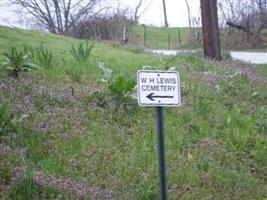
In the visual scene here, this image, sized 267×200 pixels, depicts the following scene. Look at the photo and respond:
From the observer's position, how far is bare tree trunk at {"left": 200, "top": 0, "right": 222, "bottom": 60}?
15.9 m

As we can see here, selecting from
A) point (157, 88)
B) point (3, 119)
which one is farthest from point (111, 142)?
point (157, 88)

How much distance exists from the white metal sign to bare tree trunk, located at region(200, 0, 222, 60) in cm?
1195

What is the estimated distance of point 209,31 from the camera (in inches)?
643

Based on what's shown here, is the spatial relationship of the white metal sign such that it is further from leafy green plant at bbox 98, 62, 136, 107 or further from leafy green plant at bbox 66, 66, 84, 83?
leafy green plant at bbox 66, 66, 84, 83

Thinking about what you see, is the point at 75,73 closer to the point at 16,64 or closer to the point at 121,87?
the point at 16,64

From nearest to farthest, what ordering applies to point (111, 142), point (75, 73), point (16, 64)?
point (111, 142)
point (16, 64)
point (75, 73)

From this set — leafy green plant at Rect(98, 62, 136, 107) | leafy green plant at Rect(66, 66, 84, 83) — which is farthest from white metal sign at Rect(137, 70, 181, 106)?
leafy green plant at Rect(66, 66, 84, 83)

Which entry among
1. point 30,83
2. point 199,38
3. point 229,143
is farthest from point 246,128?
point 199,38

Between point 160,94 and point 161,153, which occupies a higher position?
point 160,94

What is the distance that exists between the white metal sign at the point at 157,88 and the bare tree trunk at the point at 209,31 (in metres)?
12.0

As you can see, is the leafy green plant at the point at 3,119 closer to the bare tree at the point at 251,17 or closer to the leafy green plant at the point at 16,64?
the leafy green plant at the point at 16,64

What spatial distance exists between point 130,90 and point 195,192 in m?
2.36

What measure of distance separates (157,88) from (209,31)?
12.5m

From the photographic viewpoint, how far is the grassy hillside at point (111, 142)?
16.8 feet
